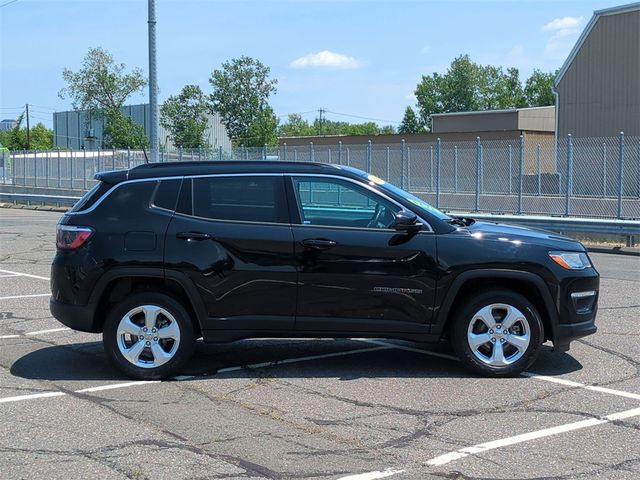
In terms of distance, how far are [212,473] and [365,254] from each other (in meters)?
2.58

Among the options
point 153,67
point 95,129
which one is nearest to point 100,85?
point 95,129

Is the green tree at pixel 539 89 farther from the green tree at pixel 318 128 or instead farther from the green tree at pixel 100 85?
the green tree at pixel 100 85

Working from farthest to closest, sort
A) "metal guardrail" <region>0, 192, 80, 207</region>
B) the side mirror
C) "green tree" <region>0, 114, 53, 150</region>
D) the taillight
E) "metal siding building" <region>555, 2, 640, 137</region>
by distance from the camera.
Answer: "green tree" <region>0, 114, 53, 150</region> → "metal siding building" <region>555, 2, 640, 137</region> → "metal guardrail" <region>0, 192, 80, 207</region> → the taillight → the side mirror

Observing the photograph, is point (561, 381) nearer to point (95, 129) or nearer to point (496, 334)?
point (496, 334)

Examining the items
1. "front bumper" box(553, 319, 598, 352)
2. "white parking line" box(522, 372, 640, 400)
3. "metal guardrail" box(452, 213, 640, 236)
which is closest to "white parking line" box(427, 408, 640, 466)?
"white parking line" box(522, 372, 640, 400)

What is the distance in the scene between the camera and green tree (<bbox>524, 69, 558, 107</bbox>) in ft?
375

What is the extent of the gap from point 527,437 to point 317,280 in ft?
7.22

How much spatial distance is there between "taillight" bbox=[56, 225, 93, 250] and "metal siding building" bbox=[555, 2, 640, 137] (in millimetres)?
36617

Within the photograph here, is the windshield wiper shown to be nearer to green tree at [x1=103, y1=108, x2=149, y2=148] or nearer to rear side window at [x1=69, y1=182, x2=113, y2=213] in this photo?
rear side window at [x1=69, y1=182, x2=113, y2=213]

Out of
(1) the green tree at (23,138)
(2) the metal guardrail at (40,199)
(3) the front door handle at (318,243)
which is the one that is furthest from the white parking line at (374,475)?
(1) the green tree at (23,138)

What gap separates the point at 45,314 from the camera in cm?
984

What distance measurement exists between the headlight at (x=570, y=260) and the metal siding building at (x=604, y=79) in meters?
34.7

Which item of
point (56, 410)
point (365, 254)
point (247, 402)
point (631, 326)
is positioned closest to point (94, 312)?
point (56, 410)

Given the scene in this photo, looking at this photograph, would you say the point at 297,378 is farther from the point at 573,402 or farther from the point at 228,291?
the point at 573,402
